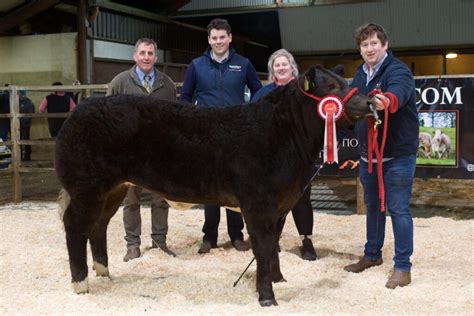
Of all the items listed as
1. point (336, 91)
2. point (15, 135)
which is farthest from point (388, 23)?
point (336, 91)

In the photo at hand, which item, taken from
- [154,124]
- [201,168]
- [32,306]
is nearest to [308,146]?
[201,168]

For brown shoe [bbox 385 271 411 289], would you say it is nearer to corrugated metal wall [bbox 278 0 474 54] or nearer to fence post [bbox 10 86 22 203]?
fence post [bbox 10 86 22 203]

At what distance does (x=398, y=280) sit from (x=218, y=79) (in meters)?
2.03

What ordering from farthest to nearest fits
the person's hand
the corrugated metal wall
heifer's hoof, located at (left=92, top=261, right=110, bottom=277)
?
the corrugated metal wall < heifer's hoof, located at (left=92, top=261, right=110, bottom=277) < the person's hand

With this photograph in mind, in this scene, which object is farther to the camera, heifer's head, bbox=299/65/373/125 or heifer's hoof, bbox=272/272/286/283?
heifer's hoof, bbox=272/272/286/283

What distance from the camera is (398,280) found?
3.60m

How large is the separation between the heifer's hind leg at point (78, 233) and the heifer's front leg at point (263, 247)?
993 mm

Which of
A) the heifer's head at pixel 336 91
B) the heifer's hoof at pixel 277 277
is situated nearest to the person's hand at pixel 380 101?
the heifer's head at pixel 336 91

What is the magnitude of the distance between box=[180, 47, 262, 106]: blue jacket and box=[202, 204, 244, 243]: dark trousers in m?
0.94

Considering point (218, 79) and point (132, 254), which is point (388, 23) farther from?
point (132, 254)

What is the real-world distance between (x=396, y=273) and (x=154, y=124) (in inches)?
74.4

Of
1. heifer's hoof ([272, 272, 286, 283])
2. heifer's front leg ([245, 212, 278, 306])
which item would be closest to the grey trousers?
heifer's hoof ([272, 272, 286, 283])

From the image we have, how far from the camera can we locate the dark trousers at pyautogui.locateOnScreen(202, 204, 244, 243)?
4664 mm

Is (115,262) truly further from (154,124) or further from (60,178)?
(154,124)
